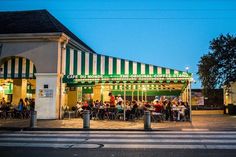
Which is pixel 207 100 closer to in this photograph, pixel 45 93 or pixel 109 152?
pixel 45 93

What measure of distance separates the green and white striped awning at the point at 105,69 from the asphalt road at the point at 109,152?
40.3ft

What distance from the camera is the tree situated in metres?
32.7

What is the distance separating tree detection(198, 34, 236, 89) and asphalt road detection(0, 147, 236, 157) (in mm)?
24440

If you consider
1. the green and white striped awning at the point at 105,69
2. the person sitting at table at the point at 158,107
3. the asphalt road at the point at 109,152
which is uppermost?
the green and white striped awning at the point at 105,69

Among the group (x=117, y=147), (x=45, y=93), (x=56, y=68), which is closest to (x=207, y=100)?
(x=56, y=68)

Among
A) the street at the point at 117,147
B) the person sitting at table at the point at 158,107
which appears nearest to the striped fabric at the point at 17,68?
the person sitting at table at the point at 158,107

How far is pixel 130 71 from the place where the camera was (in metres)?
22.6

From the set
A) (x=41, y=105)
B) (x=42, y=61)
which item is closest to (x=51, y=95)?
(x=41, y=105)

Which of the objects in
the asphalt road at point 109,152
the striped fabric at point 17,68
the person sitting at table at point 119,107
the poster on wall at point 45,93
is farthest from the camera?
the striped fabric at point 17,68

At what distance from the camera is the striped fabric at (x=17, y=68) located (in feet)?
81.3

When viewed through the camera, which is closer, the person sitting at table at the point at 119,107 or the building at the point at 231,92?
the person sitting at table at the point at 119,107

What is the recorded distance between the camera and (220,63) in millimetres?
33406

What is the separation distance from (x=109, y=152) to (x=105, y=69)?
46.1 feet

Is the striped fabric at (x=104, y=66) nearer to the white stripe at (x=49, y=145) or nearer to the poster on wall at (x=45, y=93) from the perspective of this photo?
the poster on wall at (x=45, y=93)
